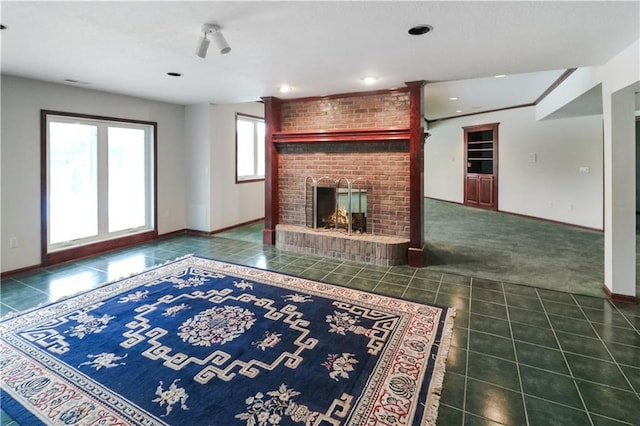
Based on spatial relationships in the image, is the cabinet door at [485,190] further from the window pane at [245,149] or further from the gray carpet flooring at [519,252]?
the window pane at [245,149]

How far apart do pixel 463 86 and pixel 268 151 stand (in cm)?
368

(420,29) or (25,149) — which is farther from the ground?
(420,29)

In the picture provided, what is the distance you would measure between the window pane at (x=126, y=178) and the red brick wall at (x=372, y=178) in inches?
97.1

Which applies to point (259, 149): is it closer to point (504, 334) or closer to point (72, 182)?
point (72, 182)

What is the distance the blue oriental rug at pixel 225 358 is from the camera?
178 cm

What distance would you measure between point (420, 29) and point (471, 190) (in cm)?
781

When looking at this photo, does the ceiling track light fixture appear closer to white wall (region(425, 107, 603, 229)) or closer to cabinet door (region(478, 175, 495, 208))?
white wall (region(425, 107, 603, 229))

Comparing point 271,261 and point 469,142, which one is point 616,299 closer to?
point 271,261

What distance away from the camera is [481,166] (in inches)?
367

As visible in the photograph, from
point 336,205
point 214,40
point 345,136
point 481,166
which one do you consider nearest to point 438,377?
point 214,40

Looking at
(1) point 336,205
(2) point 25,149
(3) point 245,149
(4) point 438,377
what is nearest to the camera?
(4) point 438,377

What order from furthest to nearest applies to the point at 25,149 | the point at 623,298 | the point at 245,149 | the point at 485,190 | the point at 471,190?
the point at 471,190 → the point at 485,190 → the point at 245,149 → the point at 25,149 → the point at 623,298

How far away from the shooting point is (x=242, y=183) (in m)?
6.84

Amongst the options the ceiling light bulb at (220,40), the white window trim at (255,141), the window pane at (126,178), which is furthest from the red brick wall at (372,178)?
the ceiling light bulb at (220,40)
